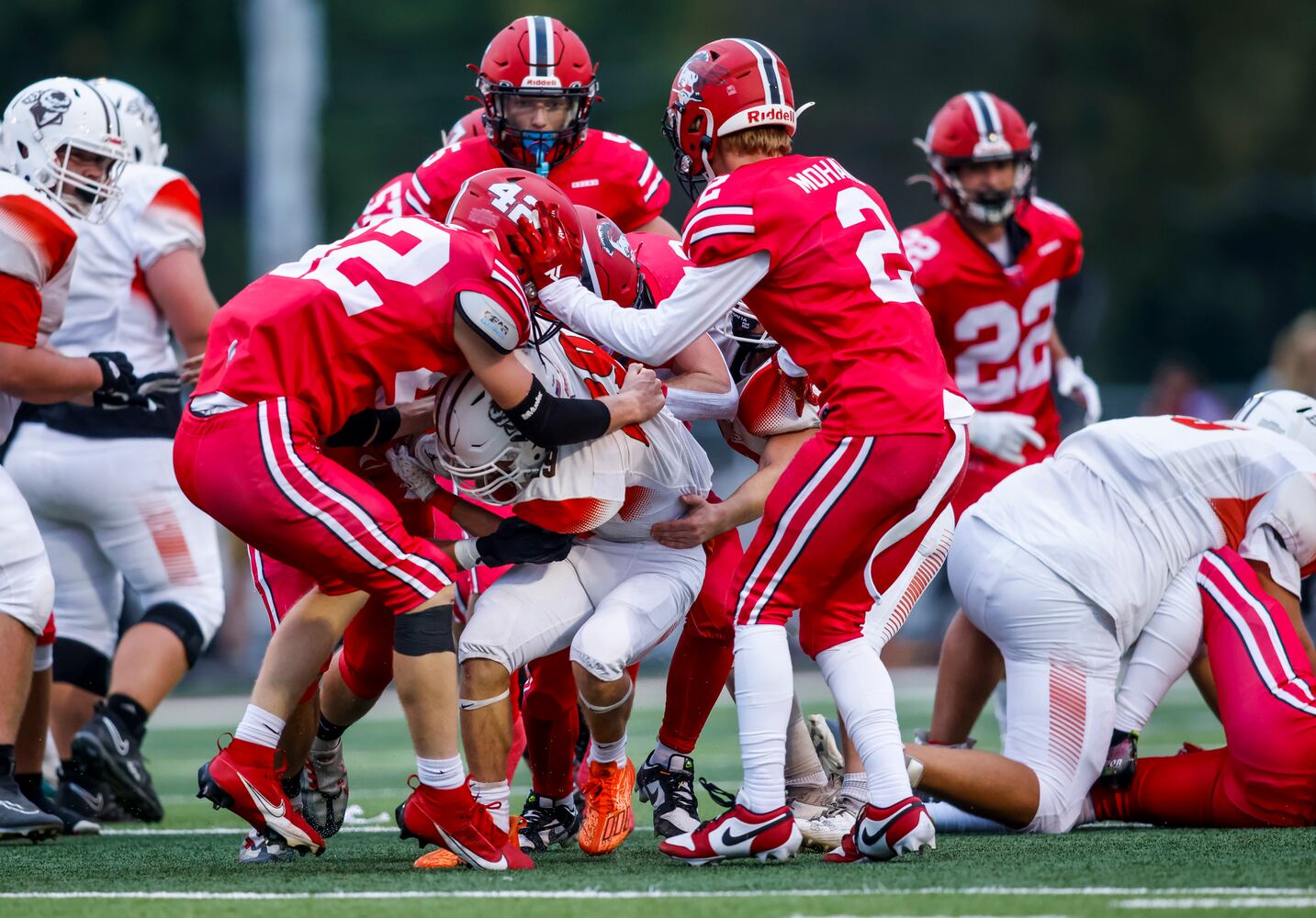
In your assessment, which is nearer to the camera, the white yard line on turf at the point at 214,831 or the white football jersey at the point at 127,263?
the white yard line on turf at the point at 214,831

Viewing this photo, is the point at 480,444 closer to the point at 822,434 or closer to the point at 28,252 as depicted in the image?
the point at 822,434

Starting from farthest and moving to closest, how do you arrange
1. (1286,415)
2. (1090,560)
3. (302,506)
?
(1286,415) < (1090,560) < (302,506)

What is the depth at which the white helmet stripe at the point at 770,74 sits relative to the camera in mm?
4691

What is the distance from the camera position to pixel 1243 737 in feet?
16.0

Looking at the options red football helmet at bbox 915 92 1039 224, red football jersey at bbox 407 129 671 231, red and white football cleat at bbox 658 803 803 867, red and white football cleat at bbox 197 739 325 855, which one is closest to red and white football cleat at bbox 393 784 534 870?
red and white football cleat at bbox 197 739 325 855

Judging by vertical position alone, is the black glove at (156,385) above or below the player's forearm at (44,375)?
below

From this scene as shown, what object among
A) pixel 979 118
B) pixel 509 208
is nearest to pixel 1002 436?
pixel 979 118

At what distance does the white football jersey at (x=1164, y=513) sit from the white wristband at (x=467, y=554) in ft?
4.74

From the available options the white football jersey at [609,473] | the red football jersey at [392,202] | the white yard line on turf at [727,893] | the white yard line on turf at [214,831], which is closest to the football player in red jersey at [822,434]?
the white football jersey at [609,473]

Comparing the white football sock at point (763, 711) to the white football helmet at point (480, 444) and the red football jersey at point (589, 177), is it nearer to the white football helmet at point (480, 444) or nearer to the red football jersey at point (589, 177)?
the white football helmet at point (480, 444)

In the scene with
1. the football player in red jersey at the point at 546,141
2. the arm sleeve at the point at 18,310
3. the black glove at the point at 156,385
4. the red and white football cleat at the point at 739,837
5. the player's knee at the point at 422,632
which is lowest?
the red and white football cleat at the point at 739,837

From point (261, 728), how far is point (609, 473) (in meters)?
1.01

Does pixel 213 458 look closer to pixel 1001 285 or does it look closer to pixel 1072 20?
pixel 1001 285

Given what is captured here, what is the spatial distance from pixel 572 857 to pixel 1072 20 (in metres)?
18.8
